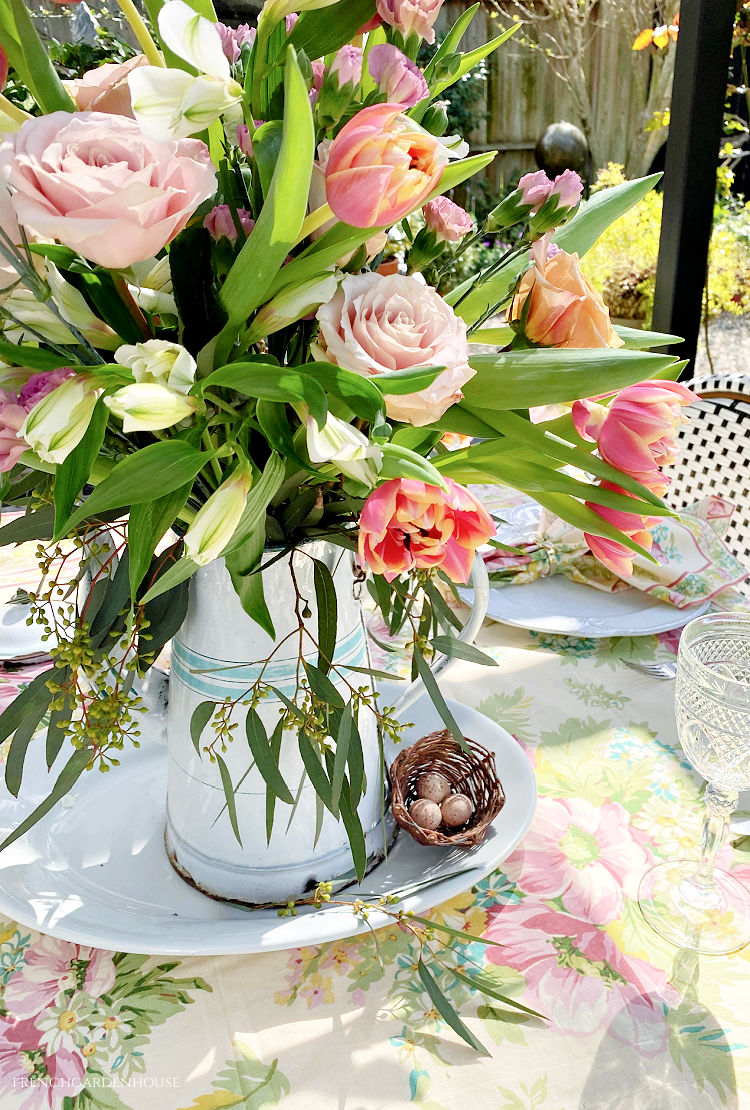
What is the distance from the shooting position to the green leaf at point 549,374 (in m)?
0.46

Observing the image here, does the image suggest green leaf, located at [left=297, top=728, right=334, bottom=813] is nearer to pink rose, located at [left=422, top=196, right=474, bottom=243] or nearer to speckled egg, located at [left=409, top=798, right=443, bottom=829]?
speckled egg, located at [left=409, top=798, right=443, bottom=829]

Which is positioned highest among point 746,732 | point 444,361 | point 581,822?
point 444,361

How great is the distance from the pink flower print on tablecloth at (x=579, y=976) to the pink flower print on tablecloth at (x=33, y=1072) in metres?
0.26

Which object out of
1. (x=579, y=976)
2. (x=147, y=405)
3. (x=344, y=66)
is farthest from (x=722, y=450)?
(x=147, y=405)

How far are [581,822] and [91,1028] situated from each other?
375mm

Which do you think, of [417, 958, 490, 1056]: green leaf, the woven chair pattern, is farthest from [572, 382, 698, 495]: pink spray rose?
the woven chair pattern

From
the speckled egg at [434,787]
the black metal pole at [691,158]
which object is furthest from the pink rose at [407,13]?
the black metal pole at [691,158]

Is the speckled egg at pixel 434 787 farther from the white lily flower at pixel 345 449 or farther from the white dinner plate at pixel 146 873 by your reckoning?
the white lily flower at pixel 345 449

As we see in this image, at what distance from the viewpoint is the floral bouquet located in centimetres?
38

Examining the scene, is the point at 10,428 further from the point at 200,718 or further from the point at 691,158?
the point at 691,158

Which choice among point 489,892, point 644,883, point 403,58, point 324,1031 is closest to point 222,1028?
point 324,1031

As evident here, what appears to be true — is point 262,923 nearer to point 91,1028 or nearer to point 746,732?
point 91,1028

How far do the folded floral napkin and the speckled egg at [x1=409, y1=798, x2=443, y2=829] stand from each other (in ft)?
1.26

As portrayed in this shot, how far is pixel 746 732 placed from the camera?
0.59 m
